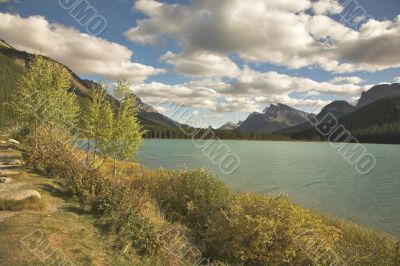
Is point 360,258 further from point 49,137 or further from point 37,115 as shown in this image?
point 37,115

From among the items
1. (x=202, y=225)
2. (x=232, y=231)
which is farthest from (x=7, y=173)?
(x=232, y=231)

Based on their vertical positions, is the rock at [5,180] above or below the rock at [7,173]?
below

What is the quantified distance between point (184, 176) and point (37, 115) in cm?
2419

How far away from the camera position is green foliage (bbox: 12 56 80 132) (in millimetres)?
37344

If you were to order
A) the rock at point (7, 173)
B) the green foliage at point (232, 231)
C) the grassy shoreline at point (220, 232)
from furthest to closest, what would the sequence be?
the rock at point (7, 173) → the green foliage at point (232, 231) → the grassy shoreline at point (220, 232)

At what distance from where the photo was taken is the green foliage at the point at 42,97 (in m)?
37.3

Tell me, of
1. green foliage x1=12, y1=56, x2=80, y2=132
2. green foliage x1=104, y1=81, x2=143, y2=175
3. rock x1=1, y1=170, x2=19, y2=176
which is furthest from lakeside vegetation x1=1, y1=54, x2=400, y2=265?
green foliage x1=12, y1=56, x2=80, y2=132

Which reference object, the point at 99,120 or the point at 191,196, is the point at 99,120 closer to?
the point at 99,120

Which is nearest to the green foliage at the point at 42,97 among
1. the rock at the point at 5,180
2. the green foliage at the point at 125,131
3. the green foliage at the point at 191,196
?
the green foliage at the point at 125,131

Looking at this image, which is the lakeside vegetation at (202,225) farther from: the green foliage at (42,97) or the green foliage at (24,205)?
the green foliage at (42,97)

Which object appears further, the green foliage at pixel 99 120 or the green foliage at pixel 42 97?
the green foliage at pixel 42 97

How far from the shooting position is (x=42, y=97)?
3741cm

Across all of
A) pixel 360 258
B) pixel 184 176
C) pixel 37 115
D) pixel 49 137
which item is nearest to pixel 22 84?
pixel 37 115

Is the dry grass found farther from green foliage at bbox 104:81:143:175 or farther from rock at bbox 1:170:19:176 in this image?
green foliage at bbox 104:81:143:175
